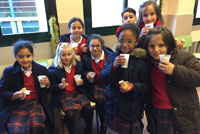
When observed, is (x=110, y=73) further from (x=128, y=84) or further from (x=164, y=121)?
(x=164, y=121)

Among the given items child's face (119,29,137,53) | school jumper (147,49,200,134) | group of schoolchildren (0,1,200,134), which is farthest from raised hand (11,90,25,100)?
school jumper (147,49,200,134)

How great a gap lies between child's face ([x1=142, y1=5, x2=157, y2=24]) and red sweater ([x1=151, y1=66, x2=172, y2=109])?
671 millimetres

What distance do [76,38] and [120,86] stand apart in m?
1.35

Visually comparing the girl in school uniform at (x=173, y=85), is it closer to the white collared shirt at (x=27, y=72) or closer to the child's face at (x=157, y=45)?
the child's face at (x=157, y=45)

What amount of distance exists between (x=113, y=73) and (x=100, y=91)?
662mm

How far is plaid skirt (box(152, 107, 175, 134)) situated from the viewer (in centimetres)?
153

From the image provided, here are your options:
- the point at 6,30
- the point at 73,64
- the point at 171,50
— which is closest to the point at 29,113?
the point at 73,64

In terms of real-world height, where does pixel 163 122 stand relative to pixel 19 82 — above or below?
below

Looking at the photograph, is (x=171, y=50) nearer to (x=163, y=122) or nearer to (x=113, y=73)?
(x=113, y=73)

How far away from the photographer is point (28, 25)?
10.3 ft

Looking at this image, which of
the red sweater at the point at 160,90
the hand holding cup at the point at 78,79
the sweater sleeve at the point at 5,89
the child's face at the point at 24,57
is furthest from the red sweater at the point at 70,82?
the red sweater at the point at 160,90


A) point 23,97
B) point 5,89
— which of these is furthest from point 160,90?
point 5,89

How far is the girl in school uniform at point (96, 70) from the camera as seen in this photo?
7.07 ft

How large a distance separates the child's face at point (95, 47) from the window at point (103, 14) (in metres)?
1.48
